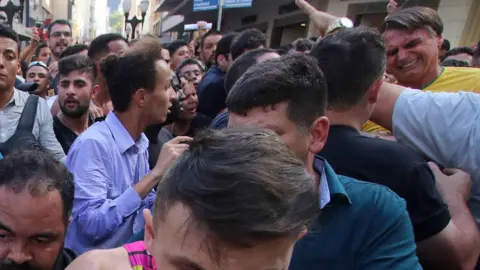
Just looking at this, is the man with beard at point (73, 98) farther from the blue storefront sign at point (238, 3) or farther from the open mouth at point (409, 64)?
the blue storefront sign at point (238, 3)

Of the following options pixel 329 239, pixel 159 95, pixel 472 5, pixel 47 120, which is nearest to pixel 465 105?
pixel 329 239

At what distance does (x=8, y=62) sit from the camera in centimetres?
315

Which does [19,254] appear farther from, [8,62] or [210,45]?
[210,45]

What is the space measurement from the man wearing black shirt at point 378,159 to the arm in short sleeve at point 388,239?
0.56ft

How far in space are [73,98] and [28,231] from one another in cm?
200

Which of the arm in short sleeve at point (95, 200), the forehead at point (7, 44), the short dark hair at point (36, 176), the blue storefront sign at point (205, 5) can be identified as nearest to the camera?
the short dark hair at point (36, 176)

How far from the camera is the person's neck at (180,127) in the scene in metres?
3.77

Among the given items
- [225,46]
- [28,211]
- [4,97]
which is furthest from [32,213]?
[225,46]

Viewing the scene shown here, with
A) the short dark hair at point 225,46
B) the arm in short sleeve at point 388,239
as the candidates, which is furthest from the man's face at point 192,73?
the arm in short sleeve at point 388,239

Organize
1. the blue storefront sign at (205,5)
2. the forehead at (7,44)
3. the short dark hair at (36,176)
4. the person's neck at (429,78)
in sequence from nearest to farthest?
the short dark hair at (36,176), the person's neck at (429,78), the forehead at (7,44), the blue storefront sign at (205,5)

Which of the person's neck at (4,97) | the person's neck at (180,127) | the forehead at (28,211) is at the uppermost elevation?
the person's neck at (4,97)

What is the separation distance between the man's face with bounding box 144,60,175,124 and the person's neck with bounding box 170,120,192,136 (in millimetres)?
1164

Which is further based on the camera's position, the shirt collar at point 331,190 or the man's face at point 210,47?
the man's face at point 210,47

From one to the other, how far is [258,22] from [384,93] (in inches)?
794
